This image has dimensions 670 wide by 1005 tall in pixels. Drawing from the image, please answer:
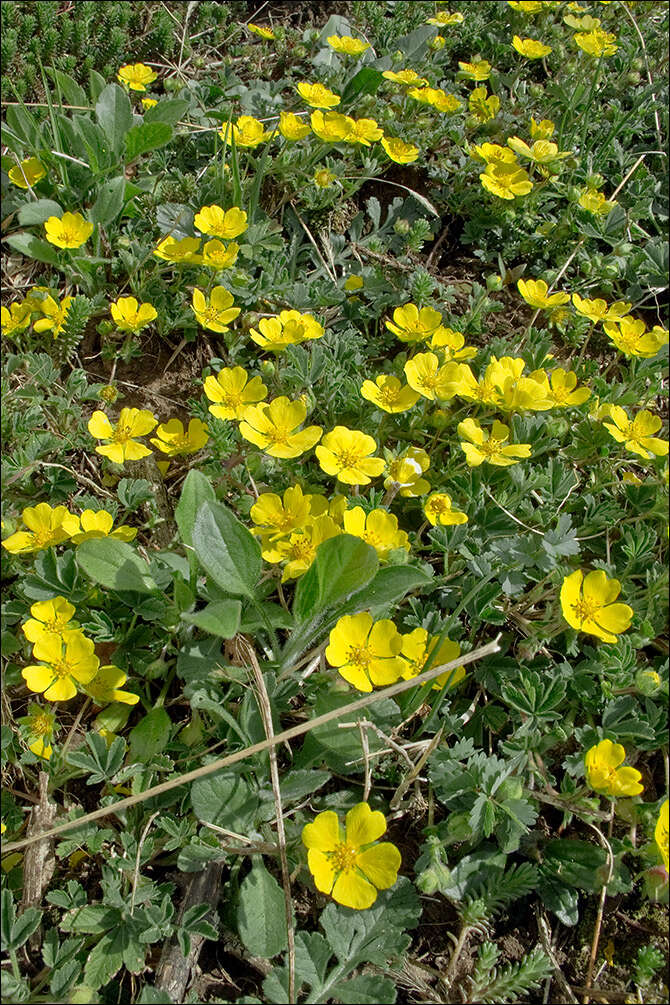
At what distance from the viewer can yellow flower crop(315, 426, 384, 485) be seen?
2.45 meters

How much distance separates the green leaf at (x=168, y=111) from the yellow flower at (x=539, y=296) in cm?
153

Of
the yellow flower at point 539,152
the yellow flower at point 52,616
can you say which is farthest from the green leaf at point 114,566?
the yellow flower at point 539,152

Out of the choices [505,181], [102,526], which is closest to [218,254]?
[102,526]

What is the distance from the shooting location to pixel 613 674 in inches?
88.4

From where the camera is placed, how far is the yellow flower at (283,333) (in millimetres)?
2799

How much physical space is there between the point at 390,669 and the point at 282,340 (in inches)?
48.9

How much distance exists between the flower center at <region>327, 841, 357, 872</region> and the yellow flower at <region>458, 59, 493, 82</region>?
3.43 metres

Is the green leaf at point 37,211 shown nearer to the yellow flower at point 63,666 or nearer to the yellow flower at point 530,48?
the yellow flower at point 63,666

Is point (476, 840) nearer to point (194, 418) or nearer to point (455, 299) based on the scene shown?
point (194, 418)

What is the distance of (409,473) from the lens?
8.07 feet

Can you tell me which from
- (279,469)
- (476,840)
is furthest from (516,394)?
(476,840)

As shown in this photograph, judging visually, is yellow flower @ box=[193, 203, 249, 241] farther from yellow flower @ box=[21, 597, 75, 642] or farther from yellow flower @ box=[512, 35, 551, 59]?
yellow flower @ box=[512, 35, 551, 59]

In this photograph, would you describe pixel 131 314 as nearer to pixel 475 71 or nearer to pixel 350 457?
pixel 350 457

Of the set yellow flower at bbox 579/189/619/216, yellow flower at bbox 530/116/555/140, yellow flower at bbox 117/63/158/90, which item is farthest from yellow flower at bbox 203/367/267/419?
yellow flower at bbox 530/116/555/140
